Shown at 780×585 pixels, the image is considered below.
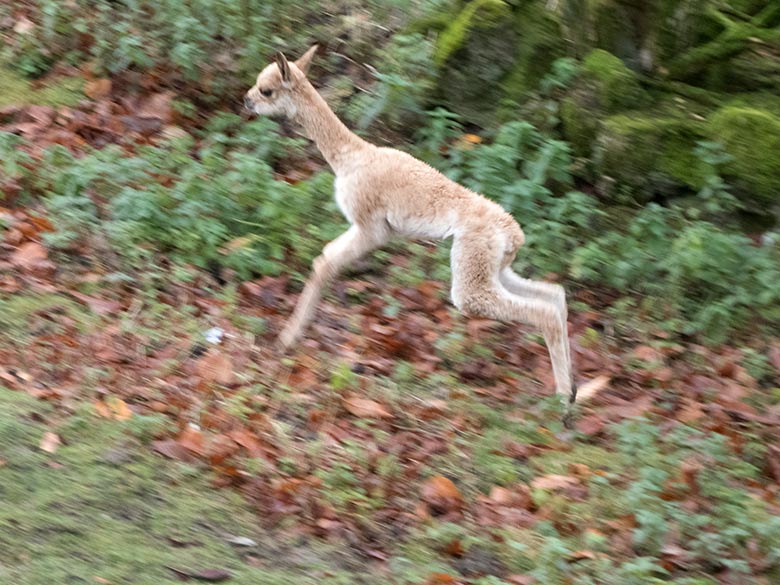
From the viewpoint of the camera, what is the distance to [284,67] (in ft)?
24.3

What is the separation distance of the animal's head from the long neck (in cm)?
7

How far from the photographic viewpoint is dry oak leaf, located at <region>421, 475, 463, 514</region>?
18.6 ft

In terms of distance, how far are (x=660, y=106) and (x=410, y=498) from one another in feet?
16.2

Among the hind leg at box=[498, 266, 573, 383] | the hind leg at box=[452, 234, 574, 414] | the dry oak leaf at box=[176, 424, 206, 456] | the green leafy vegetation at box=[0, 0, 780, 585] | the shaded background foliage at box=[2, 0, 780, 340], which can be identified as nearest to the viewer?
the green leafy vegetation at box=[0, 0, 780, 585]

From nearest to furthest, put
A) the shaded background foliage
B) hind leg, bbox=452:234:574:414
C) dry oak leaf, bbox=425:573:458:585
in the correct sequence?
dry oak leaf, bbox=425:573:458:585
hind leg, bbox=452:234:574:414
the shaded background foliage

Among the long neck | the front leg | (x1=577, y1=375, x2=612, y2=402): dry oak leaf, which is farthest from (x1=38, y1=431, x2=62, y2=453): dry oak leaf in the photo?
(x1=577, y1=375, x2=612, y2=402): dry oak leaf

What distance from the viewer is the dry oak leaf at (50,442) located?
5274 mm

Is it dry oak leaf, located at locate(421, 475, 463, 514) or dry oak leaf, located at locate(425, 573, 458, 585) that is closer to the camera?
dry oak leaf, located at locate(425, 573, 458, 585)

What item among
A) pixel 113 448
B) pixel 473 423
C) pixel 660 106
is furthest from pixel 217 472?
pixel 660 106

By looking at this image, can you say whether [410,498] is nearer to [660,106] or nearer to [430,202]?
[430,202]

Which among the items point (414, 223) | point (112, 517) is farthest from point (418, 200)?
point (112, 517)

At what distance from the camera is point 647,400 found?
23.4ft

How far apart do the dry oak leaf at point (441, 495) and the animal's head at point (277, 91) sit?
3081 mm

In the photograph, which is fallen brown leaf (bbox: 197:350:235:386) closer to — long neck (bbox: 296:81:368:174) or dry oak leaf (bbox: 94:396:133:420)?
dry oak leaf (bbox: 94:396:133:420)
